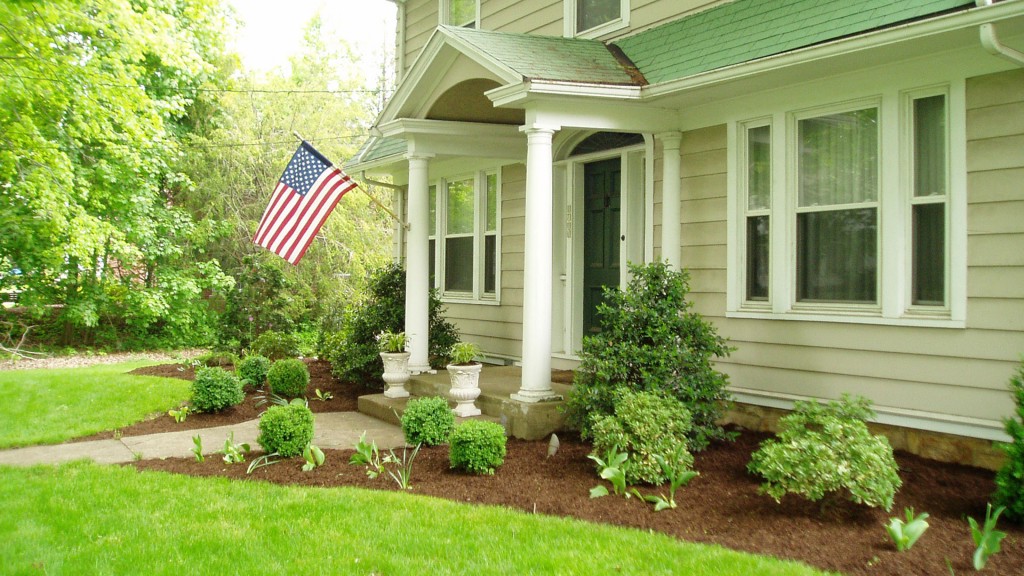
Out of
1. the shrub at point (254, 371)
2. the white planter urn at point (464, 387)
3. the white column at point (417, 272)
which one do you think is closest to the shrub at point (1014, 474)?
the white planter urn at point (464, 387)

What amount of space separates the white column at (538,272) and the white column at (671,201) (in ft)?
3.68

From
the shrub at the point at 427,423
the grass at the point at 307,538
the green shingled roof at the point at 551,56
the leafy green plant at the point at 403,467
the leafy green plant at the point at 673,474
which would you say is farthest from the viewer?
the green shingled roof at the point at 551,56

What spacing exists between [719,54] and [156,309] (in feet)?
43.2

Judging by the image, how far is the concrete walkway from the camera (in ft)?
22.8

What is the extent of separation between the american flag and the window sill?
4210 mm

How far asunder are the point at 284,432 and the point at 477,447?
168 cm

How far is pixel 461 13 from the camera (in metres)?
11.4

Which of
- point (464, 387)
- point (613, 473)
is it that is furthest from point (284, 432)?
point (613, 473)

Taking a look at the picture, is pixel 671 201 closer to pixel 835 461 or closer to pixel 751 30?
pixel 751 30

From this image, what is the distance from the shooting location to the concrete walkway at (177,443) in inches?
274

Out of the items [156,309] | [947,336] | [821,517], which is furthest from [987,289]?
[156,309]

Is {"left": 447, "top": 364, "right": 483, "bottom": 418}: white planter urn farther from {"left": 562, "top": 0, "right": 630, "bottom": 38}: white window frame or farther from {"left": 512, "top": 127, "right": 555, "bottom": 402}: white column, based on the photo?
{"left": 562, "top": 0, "right": 630, "bottom": 38}: white window frame

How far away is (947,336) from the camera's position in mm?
5590

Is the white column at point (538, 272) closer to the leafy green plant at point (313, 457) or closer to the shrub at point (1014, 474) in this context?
the leafy green plant at point (313, 457)
